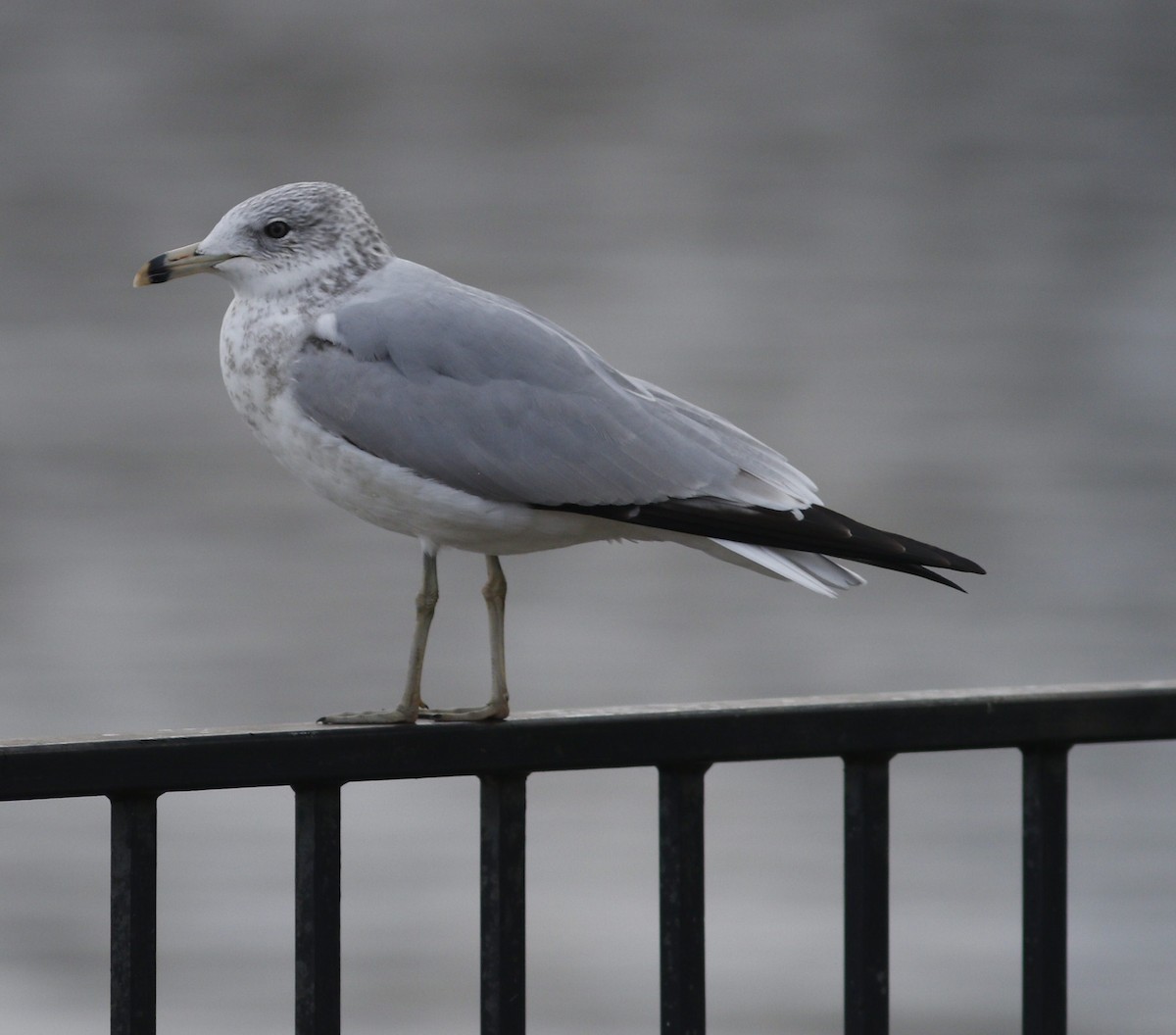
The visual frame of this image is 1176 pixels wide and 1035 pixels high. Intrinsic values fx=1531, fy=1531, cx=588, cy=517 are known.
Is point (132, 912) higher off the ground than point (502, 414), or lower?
lower

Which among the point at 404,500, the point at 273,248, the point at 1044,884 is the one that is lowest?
the point at 1044,884

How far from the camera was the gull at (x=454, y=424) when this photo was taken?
0.69 metres

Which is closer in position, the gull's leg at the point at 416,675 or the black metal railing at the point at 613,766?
the black metal railing at the point at 613,766

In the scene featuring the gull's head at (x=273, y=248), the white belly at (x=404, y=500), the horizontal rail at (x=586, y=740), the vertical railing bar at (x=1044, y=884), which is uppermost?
the gull's head at (x=273, y=248)

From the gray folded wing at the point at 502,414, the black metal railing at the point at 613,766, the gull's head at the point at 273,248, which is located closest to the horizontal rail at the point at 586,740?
the black metal railing at the point at 613,766

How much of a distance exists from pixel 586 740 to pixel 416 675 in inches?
5.2

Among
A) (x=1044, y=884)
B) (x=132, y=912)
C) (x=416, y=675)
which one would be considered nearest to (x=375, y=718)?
(x=416, y=675)

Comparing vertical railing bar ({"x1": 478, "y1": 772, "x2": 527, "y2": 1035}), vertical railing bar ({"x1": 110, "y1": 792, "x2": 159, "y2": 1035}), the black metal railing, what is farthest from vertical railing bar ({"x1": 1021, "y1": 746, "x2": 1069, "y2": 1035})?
vertical railing bar ({"x1": 110, "y1": 792, "x2": 159, "y2": 1035})

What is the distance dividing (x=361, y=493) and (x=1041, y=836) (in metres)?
0.35

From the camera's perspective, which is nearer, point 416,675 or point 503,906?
point 503,906

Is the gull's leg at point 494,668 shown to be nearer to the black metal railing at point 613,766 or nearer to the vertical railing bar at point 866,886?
the black metal railing at point 613,766

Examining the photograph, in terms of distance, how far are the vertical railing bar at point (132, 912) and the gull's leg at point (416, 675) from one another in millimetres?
107

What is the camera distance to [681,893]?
64cm

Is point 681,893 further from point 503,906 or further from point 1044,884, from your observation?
point 1044,884
